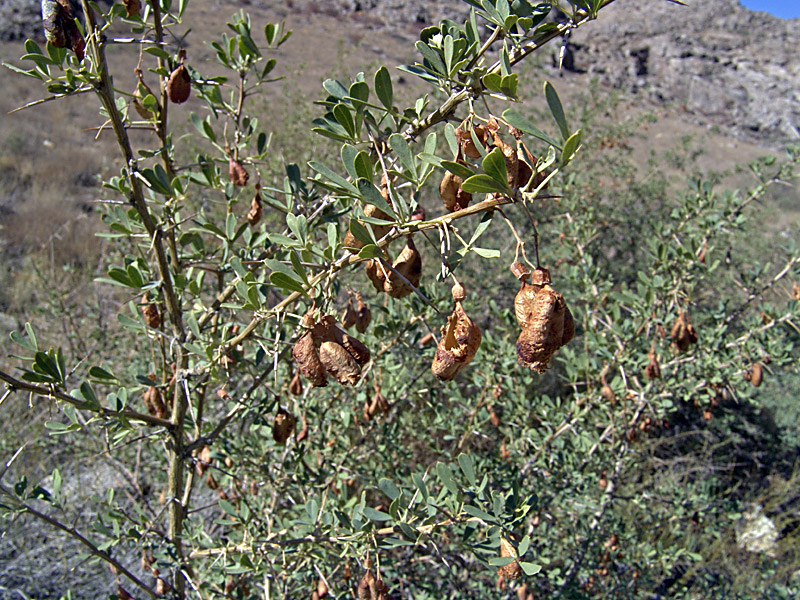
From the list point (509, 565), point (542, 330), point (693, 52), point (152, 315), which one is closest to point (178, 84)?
point (152, 315)

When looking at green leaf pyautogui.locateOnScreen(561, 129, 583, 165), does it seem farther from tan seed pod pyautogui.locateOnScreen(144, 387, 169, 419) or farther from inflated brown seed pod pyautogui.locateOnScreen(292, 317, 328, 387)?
tan seed pod pyautogui.locateOnScreen(144, 387, 169, 419)

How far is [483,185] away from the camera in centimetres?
59

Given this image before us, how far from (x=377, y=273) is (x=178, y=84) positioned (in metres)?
0.77

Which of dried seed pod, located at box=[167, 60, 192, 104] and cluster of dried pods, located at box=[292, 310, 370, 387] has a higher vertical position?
dried seed pod, located at box=[167, 60, 192, 104]

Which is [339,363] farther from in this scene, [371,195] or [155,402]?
[155,402]

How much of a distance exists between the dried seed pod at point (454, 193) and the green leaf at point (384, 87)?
0.15 meters

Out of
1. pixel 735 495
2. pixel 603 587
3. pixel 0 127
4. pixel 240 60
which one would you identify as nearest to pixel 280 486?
pixel 240 60

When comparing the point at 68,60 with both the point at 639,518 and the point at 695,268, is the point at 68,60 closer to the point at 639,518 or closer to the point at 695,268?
the point at 695,268

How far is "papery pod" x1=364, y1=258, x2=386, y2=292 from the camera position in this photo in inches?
30.9

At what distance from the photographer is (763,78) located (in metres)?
25.1

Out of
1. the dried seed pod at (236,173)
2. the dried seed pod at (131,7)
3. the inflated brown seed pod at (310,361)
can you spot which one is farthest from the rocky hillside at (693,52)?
the inflated brown seed pod at (310,361)

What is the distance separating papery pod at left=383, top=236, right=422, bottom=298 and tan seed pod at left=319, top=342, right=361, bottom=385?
0.38ft

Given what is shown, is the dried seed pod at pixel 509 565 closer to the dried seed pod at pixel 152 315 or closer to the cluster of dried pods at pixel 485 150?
the cluster of dried pods at pixel 485 150

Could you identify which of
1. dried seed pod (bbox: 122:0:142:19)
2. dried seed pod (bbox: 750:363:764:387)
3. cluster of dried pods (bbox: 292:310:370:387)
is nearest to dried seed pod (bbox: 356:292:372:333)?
cluster of dried pods (bbox: 292:310:370:387)
